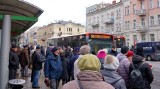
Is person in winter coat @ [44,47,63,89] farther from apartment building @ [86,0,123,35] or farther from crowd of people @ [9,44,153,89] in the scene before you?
apartment building @ [86,0,123,35]

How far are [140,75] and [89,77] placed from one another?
301 centimetres

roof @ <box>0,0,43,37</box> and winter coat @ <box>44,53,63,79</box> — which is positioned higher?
roof @ <box>0,0,43,37</box>

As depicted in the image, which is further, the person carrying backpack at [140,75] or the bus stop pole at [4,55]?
the bus stop pole at [4,55]

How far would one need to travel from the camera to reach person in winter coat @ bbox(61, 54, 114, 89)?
10.0ft

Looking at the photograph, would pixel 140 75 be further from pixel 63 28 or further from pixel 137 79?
pixel 63 28

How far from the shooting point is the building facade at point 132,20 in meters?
50.4

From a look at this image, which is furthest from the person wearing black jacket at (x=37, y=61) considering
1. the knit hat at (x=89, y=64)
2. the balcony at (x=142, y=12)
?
the balcony at (x=142, y=12)

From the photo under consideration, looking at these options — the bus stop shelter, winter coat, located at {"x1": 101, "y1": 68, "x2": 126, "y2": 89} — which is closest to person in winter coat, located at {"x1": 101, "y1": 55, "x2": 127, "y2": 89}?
winter coat, located at {"x1": 101, "y1": 68, "x2": 126, "y2": 89}

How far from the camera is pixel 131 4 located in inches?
2237

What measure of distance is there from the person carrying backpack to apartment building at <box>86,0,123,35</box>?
180ft

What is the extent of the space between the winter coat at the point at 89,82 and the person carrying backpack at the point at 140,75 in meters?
2.91

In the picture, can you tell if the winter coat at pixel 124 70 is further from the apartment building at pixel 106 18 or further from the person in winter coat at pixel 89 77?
the apartment building at pixel 106 18

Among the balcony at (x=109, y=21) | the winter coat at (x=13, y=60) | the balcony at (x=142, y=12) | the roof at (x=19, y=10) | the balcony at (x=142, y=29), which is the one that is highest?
the balcony at (x=142, y=12)

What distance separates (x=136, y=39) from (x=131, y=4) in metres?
7.43
